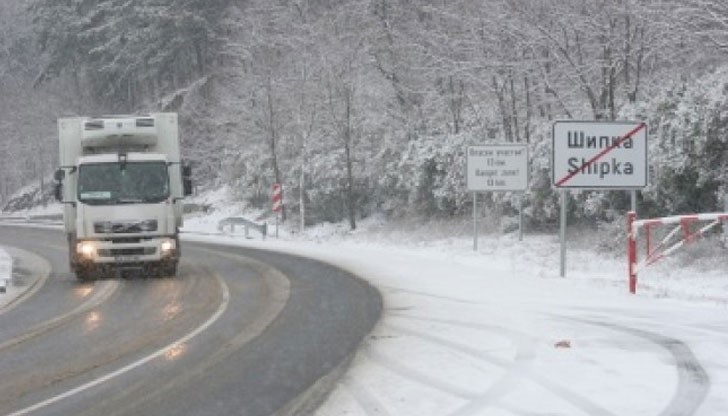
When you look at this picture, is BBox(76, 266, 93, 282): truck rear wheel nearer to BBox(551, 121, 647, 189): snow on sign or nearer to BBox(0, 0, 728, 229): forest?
BBox(551, 121, 647, 189): snow on sign

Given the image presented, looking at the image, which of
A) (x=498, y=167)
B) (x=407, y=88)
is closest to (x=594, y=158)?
(x=498, y=167)

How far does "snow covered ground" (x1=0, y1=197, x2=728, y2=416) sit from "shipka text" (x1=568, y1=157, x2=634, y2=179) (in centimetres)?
199

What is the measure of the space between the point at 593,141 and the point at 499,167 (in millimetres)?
7662

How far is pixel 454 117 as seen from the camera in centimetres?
3316

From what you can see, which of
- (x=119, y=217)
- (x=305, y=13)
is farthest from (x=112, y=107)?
(x=119, y=217)

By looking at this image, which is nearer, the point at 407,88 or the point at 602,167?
the point at 602,167

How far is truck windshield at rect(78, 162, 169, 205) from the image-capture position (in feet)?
57.4

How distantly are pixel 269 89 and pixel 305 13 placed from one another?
635 cm

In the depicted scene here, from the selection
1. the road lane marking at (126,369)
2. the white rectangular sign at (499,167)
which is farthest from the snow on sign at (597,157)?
the white rectangular sign at (499,167)

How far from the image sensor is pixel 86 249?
17.4 metres

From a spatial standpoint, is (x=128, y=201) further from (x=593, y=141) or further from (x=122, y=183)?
(x=593, y=141)

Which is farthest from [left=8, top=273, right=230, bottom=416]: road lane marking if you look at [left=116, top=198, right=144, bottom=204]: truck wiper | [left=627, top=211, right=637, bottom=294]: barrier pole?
[left=627, top=211, right=637, bottom=294]: barrier pole

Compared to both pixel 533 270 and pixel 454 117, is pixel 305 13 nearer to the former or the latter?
pixel 454 117

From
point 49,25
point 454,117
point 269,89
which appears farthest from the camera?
point 49,25
